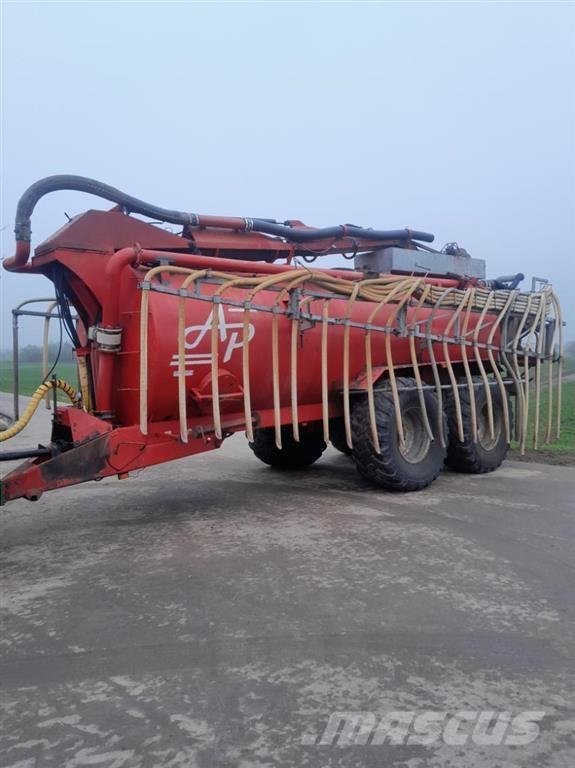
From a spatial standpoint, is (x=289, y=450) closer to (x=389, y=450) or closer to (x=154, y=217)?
(x=389, y=450)

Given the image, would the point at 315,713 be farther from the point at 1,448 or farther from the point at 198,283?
the point at 1,448

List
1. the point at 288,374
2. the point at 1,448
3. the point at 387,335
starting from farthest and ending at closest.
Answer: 1. the point at 1,448
2. the point at 387,335
3. the point at 288,374

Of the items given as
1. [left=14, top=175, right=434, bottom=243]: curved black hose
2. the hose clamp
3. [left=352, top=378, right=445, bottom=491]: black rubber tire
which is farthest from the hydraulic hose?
[left=352, top=378, right=445, bottom=491]: black rubber tire

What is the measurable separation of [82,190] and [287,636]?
3.68 meters

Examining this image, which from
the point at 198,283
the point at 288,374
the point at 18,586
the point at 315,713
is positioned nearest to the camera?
the point at 315,713

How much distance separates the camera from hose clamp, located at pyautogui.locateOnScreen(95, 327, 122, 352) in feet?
15.6

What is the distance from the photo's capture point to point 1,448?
9.98 m

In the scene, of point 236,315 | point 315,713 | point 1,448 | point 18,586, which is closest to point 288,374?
point 236,315

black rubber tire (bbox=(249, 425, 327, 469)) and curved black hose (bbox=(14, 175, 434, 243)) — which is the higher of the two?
curved black hose (bbox=(14, 175, 434, 243))

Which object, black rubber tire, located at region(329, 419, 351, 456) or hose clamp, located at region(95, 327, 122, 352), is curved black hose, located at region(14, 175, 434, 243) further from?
black rubber tire, located at region(329, 419, 351, 456)

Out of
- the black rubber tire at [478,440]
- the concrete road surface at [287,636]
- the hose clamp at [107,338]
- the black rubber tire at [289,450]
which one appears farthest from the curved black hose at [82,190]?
the black rubber tire at [478,440]

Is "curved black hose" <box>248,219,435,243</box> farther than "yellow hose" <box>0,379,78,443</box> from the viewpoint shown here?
Yes

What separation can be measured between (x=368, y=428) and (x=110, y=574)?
2970mm

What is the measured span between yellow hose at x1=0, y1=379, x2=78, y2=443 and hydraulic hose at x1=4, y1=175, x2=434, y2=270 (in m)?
0.97
